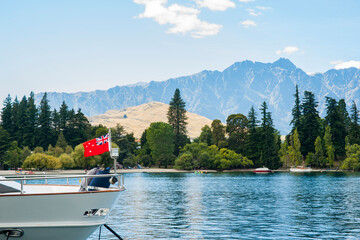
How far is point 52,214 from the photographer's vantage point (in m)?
14.8

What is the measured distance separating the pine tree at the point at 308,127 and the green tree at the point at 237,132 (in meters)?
16.8

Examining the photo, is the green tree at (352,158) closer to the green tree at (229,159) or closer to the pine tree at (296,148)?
the pine tree at (296,148)

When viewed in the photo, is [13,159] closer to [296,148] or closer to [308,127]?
[296,148]

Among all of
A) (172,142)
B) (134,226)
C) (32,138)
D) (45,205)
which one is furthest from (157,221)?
(32,138)

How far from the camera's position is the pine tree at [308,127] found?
12825 cm

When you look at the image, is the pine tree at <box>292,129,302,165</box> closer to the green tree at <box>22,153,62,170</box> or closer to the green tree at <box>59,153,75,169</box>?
the green tree at <box>59,153,75,169</box>

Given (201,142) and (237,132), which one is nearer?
(237,132)

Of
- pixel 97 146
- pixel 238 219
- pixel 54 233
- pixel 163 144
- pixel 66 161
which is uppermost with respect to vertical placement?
pixel 163 144

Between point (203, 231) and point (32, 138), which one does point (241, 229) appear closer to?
point (203, 231)

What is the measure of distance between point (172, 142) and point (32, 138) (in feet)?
145

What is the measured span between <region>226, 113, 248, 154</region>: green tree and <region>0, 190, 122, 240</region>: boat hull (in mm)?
119217

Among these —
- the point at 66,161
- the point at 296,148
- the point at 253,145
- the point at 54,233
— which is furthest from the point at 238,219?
the point at 253,145

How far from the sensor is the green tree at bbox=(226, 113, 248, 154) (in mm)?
135250

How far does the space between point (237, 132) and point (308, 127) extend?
2120 centimetres
